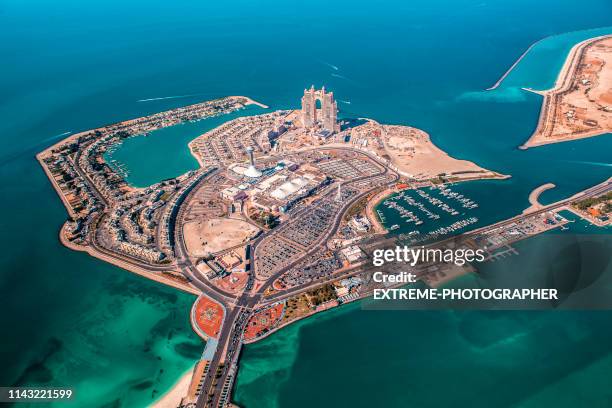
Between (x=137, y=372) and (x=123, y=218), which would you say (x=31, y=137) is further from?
(x=137, y=372)

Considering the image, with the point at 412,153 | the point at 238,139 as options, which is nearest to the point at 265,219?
the point at 238,139

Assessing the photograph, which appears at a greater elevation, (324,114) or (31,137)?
(324,114)

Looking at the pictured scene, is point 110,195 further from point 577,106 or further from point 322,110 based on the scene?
point 577,106

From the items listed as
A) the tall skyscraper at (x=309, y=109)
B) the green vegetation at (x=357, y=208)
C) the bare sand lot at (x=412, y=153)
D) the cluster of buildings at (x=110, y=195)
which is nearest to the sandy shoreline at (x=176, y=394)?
the cluster of buildings at (x=110, y=195)

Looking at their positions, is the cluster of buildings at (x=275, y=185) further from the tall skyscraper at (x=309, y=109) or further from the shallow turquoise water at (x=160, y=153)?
the tall skyscraper at (x=309, y=109)

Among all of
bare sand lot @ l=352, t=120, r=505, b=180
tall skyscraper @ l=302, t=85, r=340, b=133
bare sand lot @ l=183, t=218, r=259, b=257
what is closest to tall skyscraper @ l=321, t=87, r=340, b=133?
tall skyscraper @ l=302, t=85, r=340, b=133

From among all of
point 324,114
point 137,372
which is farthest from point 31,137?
point 137,372
